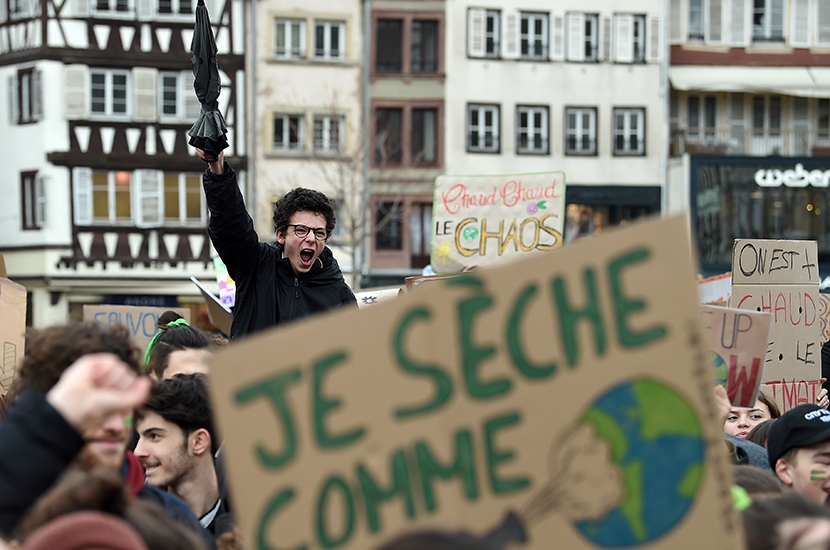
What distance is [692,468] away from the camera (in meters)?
2.15

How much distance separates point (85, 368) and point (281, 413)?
423 mm

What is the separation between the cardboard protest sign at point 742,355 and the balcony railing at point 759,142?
29205 mm

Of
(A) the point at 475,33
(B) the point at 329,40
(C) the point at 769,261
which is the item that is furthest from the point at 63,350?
(A) the point at 475,33

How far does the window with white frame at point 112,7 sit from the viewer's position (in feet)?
97.5

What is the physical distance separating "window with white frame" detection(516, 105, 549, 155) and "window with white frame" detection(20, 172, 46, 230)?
41.9 feet

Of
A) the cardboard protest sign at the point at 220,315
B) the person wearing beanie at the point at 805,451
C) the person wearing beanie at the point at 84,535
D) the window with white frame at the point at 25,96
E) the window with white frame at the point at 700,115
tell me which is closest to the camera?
the person wearing beanie at the point at 84,535

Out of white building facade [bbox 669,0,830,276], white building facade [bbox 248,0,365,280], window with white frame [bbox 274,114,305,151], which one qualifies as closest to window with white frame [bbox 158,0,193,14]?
white building facade [bbox 248,0,365,280]

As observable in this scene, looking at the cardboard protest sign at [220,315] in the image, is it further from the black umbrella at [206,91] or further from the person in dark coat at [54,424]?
the person in dark coat at [54,424]

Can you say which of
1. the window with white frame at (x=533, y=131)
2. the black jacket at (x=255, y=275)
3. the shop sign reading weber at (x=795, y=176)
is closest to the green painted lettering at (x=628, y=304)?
the black jacket at (x=255, y=275)

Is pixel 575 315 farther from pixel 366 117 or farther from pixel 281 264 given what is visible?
pixel 366 117

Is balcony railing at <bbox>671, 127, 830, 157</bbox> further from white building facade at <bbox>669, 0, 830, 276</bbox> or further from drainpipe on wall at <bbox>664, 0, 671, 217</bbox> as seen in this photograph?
drainpipe on wall at <bbox>664, 0, 671, 217</bbox>

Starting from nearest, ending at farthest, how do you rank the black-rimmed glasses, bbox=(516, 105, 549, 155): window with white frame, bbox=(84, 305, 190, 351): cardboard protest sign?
the black-rimmed glasses
bbox=(84, 305, 190, 351): cardboard protest sign
bbox=(516, 105, 549, 155): window with white frame

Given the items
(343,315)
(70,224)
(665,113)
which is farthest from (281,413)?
(665,113)

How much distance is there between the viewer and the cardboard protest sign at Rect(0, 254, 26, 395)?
5.58 metres
